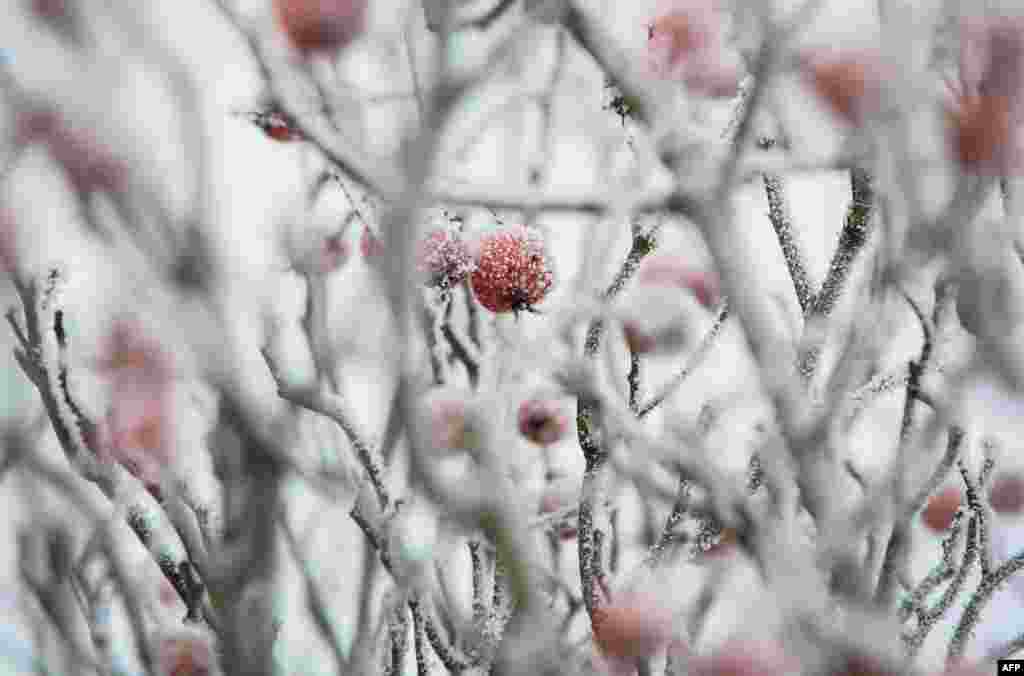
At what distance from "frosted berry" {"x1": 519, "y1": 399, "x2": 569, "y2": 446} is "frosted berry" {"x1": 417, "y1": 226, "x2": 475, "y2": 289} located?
15 cm

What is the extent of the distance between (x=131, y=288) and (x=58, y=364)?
1.20ft

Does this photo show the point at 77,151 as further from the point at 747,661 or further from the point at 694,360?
the point at 694,360

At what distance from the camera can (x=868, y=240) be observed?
75 centimetres

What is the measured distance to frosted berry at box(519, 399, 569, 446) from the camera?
996 millimetres

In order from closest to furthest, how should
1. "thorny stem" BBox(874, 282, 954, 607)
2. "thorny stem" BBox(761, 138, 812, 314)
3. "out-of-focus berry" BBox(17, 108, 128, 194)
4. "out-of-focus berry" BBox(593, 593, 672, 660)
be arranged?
"out-of-focus berry" BBox(17, 108, 128, 194)
"thorny stem" BBox(874, 282, 954, 607)
"out-of-focus berry" BBox(593, 593, 672, 660)
"thorny stem" BBox(761, 138, 812, 314)

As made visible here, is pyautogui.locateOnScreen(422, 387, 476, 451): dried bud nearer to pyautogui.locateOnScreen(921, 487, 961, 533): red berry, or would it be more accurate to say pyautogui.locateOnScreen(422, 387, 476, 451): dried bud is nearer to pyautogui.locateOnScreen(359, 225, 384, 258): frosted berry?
pyautogui.locateOnScreen(359, 225, 384, 258): frosted berry

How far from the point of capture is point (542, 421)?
1009 mm

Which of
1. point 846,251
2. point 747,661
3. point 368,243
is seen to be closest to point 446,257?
point 368,243

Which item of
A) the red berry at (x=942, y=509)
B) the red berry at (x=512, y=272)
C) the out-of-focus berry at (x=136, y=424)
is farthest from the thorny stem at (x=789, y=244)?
the out-of-focus berry at (x=136, y=424)

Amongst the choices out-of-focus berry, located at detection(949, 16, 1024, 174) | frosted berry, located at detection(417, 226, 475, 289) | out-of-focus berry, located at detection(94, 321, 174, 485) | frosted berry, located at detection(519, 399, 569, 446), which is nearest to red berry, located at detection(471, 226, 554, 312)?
frosted berry, located at detection(417, 226, 475, 289)

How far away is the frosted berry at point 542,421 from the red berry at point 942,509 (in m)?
0.35

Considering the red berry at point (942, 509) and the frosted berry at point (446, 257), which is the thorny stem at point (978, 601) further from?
the frosted berry at point (446, 257)

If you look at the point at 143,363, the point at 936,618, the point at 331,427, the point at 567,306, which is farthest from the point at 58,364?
the point at 936,618

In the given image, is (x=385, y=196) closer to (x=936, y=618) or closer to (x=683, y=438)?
(x=683, y=438)
